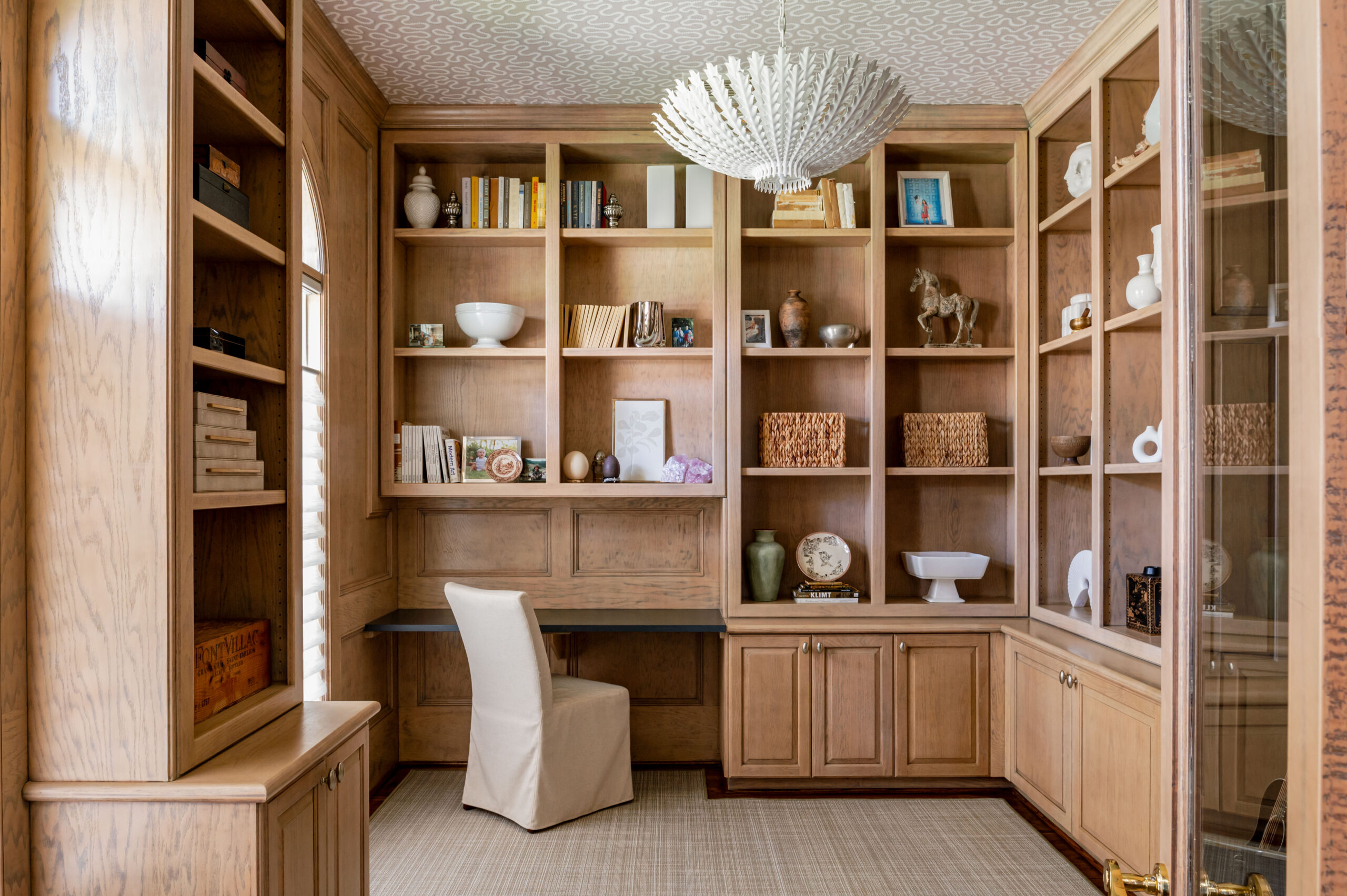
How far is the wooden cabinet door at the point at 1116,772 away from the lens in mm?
2566

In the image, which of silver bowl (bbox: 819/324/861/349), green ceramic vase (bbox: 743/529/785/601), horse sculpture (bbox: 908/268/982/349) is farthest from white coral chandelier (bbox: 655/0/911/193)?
green ceramic vase (bbox: 743/529/785/601)

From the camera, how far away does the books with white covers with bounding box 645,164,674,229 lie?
3949mm

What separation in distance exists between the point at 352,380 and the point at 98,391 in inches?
78.7

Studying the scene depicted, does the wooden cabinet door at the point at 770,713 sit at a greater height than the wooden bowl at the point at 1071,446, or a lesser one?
lesser

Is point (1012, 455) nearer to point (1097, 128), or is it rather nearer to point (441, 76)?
point (1097, 128)

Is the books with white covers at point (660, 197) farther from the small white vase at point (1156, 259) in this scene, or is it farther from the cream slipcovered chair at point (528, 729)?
the small white vase at point (1156, 259)

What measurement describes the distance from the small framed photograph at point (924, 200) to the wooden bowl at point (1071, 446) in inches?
43.8

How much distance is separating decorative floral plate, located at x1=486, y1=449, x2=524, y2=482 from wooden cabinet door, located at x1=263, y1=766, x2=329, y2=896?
2.04m

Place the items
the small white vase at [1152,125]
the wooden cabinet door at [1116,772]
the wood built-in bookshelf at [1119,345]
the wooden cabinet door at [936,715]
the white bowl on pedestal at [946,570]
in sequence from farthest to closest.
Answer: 1. the white bowl on pedestal at [946,570]
2. the wooden cabinet door at [936,715]
3. the wood built-in bookshelf at [1119,345]
4. the small white vase at [1152,125]
5. the wooden cabinet door at [1116,772]

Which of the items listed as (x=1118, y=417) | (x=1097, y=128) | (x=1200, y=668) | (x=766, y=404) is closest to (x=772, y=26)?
(x=1097, y=128)

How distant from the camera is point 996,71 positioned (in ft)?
11.4

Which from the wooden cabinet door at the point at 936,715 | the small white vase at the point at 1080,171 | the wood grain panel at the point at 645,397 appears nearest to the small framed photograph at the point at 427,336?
the wood grain panel at the point at 645,397

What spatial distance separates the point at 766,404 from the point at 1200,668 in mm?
3251

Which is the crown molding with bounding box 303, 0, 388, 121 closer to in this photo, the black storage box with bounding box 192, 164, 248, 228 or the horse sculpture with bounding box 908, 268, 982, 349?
the black storage box with bounding box 192, 164, 248, 228
